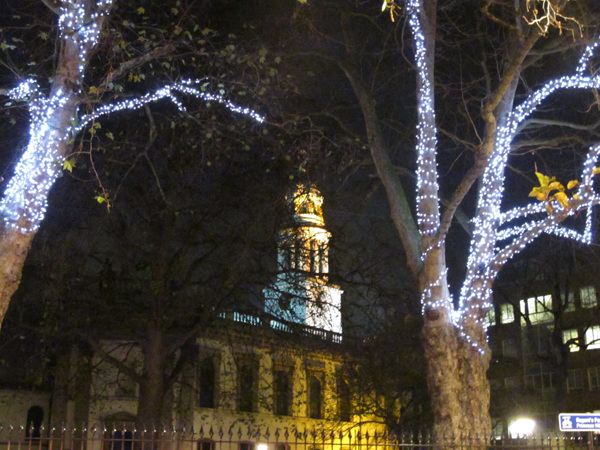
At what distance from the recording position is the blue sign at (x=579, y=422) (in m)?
9.71

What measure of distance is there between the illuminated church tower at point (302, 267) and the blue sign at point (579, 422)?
30.7ft

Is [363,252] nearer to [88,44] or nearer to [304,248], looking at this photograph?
[304,248]

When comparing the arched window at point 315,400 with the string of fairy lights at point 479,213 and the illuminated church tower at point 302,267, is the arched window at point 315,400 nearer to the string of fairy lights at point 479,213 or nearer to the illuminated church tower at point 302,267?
the illuminated church tower at point 302,267

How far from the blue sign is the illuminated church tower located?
9361 millimetres

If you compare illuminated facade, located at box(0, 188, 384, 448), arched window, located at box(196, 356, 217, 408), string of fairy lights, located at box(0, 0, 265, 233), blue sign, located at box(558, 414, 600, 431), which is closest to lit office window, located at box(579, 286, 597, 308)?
illuminated facade, located at box(0, 188, 384, 448)

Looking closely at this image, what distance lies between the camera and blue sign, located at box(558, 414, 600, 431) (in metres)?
9.71

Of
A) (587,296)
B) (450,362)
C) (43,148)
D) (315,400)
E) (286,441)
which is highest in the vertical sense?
(587,296)

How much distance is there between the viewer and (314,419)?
133ft

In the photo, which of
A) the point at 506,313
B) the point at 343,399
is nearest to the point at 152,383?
the point at 343,399

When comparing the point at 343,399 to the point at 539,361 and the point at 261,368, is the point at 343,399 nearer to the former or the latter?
the point at 261,368

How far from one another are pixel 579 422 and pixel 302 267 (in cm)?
1113

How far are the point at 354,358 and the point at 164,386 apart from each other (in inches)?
476

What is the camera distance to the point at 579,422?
32.1 ft

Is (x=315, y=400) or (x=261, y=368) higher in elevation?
(x=261, y=368)
